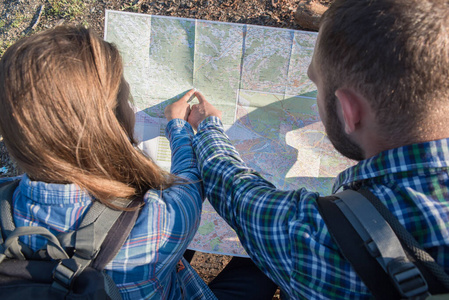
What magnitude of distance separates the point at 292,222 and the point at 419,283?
15.3 inches

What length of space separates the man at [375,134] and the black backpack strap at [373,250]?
0.16ft

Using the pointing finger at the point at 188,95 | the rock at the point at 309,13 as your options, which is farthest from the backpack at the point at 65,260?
the rock at the point at 309,13

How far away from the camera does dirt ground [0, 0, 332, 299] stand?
2.19 m

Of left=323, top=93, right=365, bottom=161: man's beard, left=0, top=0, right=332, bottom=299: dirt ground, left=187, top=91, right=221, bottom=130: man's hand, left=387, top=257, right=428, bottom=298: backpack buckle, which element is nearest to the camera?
left=387, top=257, right=428, bottom=298: backpack buckle

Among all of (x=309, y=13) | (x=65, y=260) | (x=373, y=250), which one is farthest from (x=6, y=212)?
(x=309, y=13)

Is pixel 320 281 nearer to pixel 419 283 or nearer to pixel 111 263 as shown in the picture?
pixel 419 283

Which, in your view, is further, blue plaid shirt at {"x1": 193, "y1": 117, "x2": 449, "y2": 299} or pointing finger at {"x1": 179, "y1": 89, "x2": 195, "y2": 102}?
pointing finger at {"x1": 179, "y1": 89, "x2": 195, "y2": 102}

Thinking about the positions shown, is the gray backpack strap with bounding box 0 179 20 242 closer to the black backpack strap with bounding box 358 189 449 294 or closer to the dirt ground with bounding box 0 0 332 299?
the black backpack strap with bounding box 358 189 449 294

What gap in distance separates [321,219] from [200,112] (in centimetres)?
114

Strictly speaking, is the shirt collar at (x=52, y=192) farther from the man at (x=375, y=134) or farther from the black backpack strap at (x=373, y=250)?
the black backpack strap at (x=373, y=250)

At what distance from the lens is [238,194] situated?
1.24m

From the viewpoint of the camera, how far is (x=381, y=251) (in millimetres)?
851

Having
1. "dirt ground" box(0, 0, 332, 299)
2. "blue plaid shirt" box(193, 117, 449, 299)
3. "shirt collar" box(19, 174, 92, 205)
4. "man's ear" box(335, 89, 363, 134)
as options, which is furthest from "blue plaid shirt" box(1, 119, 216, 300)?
"dirt ground" box(0, 0, 332, 299)

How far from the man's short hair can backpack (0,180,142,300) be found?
922mm
